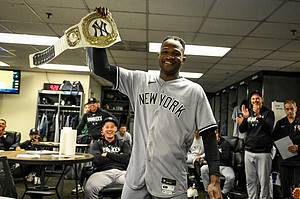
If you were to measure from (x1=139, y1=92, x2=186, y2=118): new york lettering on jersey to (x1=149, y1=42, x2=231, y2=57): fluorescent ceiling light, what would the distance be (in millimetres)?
4175

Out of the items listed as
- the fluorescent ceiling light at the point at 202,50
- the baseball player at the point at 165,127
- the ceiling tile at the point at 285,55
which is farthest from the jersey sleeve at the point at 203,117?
the ceiling tile at the point at 285,55

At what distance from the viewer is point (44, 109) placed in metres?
8.29

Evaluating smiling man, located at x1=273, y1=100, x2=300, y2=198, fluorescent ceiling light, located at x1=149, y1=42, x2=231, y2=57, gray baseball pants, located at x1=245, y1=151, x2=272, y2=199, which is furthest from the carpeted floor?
fluorescent ceiling light, located at x1=149, y1=42, x2=231, y2=57

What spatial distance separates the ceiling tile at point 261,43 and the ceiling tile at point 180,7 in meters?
1.40

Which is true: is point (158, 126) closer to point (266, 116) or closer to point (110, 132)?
point (110, 132)

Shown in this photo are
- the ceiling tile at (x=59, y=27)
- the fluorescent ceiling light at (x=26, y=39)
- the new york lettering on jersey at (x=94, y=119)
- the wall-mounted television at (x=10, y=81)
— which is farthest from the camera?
the wall-mounted television at (x=10, y=81)

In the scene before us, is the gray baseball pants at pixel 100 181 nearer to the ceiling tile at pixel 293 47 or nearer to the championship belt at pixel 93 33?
the championship belt at pixel 93 33

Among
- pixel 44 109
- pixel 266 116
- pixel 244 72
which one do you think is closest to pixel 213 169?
pixel 266 116

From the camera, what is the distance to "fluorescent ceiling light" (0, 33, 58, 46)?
5.54 metres

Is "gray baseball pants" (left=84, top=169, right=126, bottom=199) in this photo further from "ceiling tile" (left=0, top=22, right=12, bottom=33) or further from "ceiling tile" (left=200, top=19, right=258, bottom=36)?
"ceiling tile" (left=0, top=22, right=12, bottom=33)

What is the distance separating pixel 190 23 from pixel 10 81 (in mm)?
6053

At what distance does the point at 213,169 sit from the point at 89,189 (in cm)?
204

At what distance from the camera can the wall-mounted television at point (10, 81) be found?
8516 millimetres

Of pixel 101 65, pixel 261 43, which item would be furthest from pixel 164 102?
pixel 261 43
